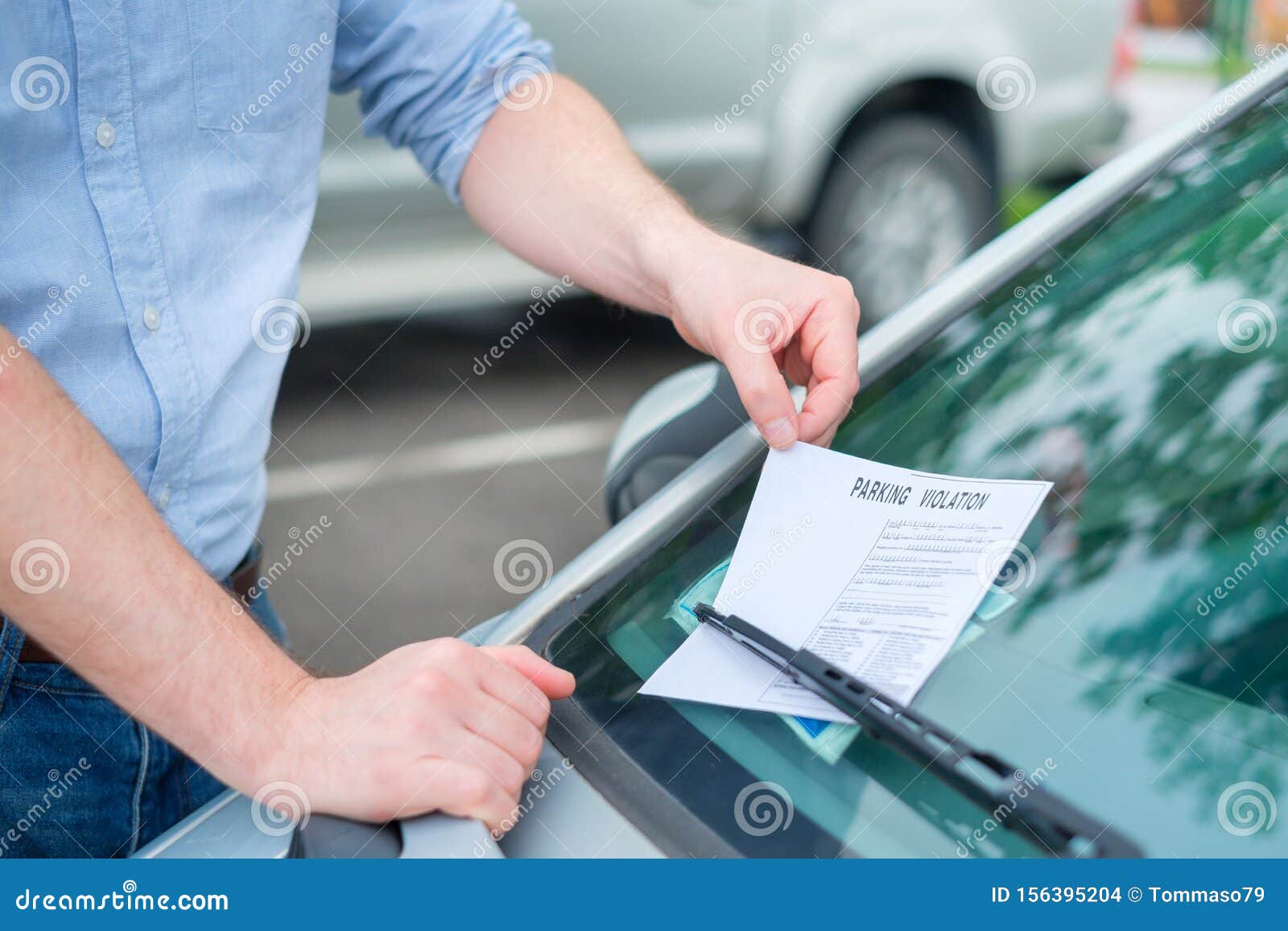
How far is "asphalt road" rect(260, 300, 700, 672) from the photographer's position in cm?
352

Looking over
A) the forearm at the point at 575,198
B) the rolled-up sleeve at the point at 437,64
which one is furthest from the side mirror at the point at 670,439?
the rolled-up sleeve at the point at 437,64

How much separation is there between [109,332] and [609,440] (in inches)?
120

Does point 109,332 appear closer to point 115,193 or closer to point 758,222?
point 115,193

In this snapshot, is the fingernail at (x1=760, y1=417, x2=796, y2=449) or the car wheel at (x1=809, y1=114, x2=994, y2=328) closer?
the fingernail at (x1=760, y1=417, x2=796, y2=449)

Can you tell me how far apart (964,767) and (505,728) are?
405 millimetres

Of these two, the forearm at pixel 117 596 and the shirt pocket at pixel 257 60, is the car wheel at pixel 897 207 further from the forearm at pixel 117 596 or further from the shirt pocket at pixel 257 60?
the forearm at pixel 117 596

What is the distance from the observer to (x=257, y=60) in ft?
4.45

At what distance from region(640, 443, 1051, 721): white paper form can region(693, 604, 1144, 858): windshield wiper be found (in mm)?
23

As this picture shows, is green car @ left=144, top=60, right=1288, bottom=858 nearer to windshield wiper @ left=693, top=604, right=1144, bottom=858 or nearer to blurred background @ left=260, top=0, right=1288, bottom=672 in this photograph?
windshield wiper @ left=693, top=604, right=1144, bottom=858

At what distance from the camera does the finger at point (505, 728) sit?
1030mm

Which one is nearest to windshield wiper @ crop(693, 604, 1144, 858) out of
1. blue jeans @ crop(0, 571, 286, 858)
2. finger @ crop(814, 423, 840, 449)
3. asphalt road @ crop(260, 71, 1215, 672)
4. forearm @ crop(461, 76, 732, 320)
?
finger @ crop(814, 423, 840, 449)

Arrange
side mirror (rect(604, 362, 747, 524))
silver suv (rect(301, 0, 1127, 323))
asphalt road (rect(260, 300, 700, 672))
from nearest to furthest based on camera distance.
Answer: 1. side mirror (rect(604, 362, 747, 524))
2. asphalt road (rect(260, 300, 700, 672))
3. silver suv (rect(301, 0, 1127, 323))

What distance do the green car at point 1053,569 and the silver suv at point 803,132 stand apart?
2561mm

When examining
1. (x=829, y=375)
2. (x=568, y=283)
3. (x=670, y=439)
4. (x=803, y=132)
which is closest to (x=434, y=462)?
(x=568, y=283)
